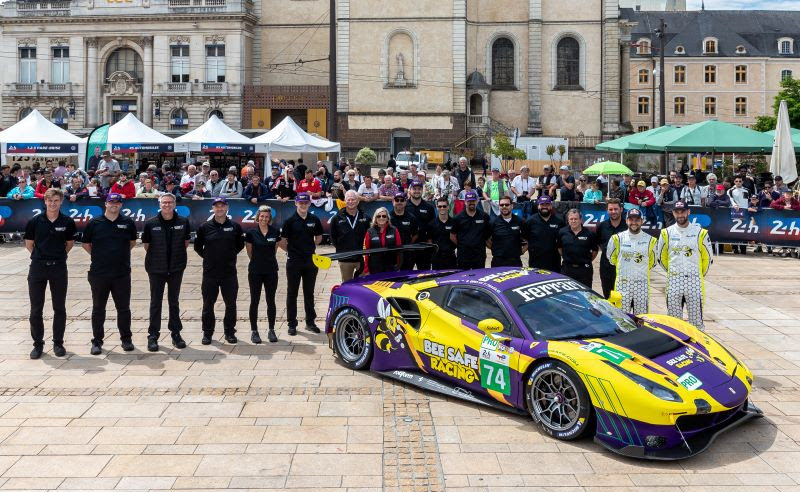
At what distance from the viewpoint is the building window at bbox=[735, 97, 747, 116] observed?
82625 millimetres

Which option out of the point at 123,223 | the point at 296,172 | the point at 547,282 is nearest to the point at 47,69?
the point at 296,172

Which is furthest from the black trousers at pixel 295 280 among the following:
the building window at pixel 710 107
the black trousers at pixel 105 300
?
the building window at pixel 710 107

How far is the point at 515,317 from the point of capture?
8.34 metres

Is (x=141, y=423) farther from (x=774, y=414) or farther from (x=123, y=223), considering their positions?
(x=774, y=414)

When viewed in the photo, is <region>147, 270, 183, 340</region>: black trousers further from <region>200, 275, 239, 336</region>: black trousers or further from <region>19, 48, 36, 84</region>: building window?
<region>19, 48, 36, 84</region>: building window

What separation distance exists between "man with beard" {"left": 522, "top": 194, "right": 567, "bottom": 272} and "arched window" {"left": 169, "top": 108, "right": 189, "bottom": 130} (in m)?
48.0

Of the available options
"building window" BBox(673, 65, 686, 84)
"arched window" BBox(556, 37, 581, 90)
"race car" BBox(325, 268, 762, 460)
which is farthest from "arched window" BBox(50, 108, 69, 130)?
"building window" BBox(673, 65, 686, 84)

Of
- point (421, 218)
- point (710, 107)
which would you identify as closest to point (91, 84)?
point (421, 218)

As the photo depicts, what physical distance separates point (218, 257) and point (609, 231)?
196 inches

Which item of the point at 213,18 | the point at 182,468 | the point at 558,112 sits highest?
the point at 213,18

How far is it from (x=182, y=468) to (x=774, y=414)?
536cm

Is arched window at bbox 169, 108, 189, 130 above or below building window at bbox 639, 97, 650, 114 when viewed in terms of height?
below

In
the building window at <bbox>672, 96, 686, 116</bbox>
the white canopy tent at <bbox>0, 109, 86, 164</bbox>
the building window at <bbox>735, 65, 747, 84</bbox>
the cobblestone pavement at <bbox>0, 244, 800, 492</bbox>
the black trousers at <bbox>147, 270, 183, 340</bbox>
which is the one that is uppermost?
the building window at <bbox>735, 65, 747, 84</bbox>

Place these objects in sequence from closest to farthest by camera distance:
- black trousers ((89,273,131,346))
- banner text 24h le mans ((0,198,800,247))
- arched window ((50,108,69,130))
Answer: black trousers ((89,273,131,346)) → banner text 24h le mans ((0,198,800,247)) → arched window ((50,108,69,130))
